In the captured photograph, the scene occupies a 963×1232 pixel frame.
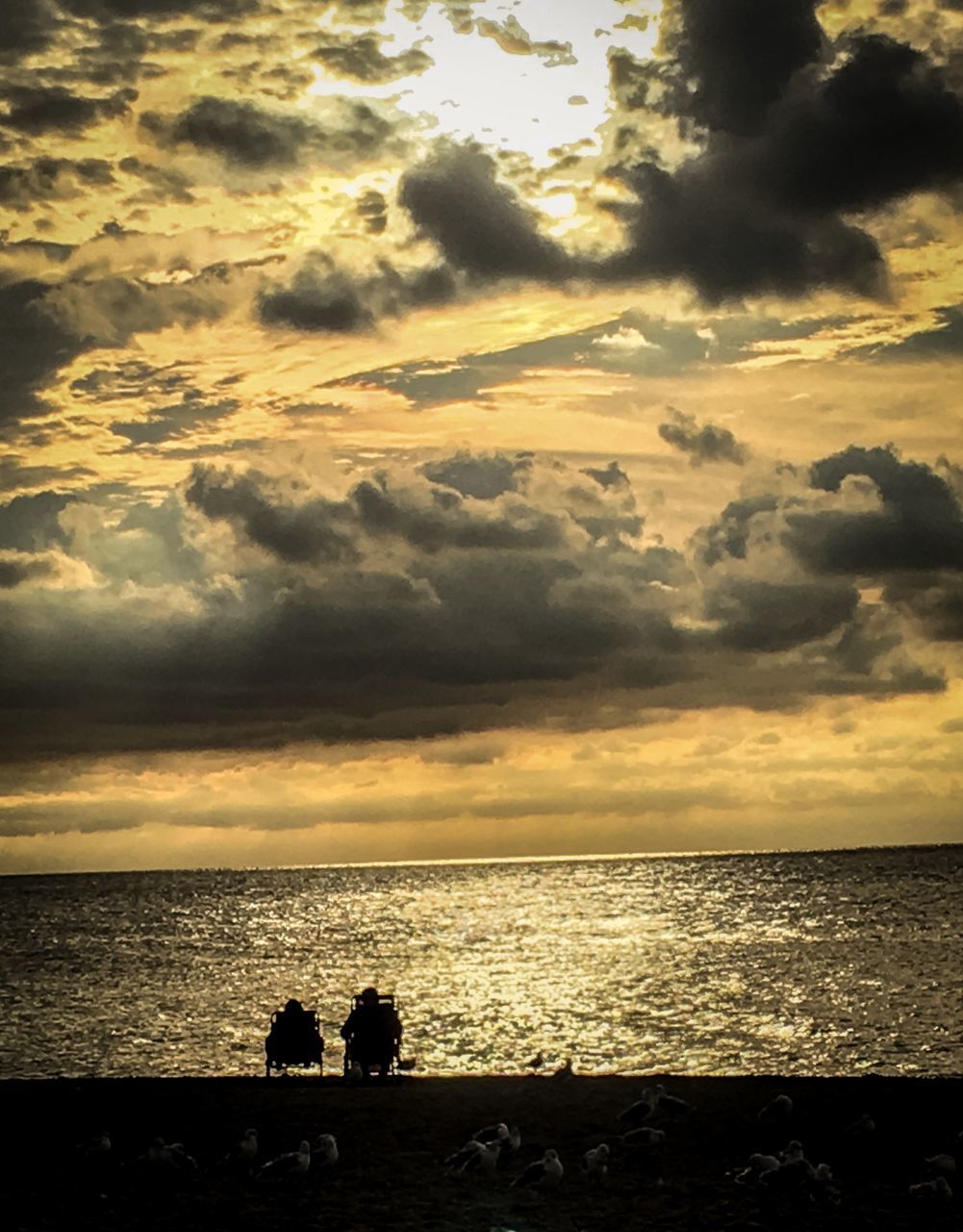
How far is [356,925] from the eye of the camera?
16938cm

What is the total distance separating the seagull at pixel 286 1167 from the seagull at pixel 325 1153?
0.44 m

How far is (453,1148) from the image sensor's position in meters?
25.0

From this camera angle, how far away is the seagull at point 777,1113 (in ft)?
86.5

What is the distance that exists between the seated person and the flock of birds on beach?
871cm

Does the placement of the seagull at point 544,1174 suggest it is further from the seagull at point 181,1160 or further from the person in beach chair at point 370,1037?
the person in beach chair at point 370,1037

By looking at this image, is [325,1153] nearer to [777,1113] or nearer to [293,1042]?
[777,1113]

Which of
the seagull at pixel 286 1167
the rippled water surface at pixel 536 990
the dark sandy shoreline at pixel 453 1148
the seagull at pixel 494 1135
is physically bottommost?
the rippled water surface at pixel 536 990

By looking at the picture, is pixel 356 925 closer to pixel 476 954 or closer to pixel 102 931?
pixel 102 931

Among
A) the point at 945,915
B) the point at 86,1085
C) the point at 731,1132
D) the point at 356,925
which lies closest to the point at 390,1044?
the point at 86,1085

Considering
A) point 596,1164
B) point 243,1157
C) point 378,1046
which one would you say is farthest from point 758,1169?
point 378,1046

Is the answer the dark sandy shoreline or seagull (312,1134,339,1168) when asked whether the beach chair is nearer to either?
the dark sandy shoreline

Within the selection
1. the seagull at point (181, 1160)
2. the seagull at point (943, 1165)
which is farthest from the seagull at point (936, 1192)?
the seagull at point (181, 1160)

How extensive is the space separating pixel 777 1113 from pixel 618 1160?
3.73 meters

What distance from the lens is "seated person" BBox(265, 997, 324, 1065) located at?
34.2 meters
